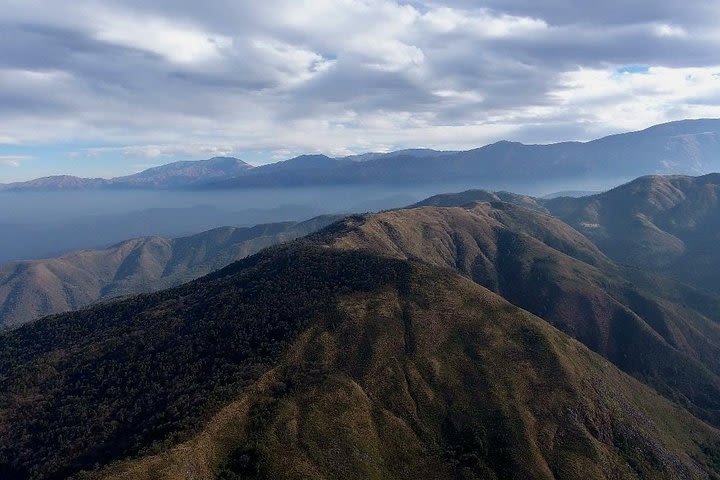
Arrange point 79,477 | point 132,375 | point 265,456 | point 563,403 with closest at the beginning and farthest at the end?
point 79,477
point 265,456
point 563,403
point 132,375

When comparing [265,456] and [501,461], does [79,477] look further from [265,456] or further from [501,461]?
[501,461]

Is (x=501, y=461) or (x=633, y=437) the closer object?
(x=501, y=461)

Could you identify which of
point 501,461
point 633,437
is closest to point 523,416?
point 501,461

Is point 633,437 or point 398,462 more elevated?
point 398,462

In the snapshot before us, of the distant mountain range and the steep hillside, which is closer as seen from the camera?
the distant mountain range

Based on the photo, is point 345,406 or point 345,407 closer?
point 345,407

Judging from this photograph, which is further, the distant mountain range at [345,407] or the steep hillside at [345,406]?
the steep hillside at [345,406]

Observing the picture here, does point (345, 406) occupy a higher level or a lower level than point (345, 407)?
higher

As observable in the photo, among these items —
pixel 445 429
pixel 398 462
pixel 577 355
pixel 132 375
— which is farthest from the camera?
pixel 577 355
